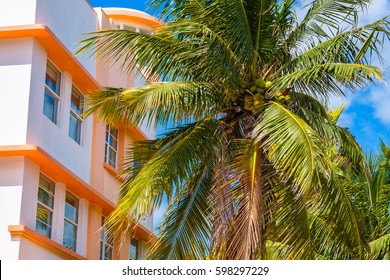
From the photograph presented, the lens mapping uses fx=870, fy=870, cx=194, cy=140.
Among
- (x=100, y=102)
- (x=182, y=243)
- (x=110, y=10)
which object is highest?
(x=110, y=10)

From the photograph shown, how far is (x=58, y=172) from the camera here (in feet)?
62.6

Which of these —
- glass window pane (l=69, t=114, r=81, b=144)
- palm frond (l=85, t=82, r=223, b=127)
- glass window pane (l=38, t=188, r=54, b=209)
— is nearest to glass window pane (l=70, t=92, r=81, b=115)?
glass window pane (l=69, t=114, r=81, b=144)

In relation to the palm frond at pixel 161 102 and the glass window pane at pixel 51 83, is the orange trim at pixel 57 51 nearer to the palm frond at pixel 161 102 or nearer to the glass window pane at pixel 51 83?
the glass window pane at pixel 51 83

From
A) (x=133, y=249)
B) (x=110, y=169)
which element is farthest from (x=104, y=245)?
(x=133, y=249)

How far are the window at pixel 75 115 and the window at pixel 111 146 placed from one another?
5.93ft

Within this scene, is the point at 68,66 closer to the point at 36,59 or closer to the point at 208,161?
the point at 36,59

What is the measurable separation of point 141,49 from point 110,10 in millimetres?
8961

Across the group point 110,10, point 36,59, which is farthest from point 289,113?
point 110,10

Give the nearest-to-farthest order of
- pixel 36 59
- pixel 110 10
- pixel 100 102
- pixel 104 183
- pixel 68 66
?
pixel 100 102 < pixel 36 59 < pixel 68 66 < pixel 104 183 < pixel 110 10

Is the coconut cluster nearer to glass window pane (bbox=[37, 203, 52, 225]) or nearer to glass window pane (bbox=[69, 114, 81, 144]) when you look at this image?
glass window pane (bbox=[37, 203, 52, 225])

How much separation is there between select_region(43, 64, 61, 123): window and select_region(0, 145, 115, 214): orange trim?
48.1 inches

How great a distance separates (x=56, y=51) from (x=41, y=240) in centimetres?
434

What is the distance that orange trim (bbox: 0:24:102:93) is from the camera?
18500mm

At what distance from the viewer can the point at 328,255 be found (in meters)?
20.8
